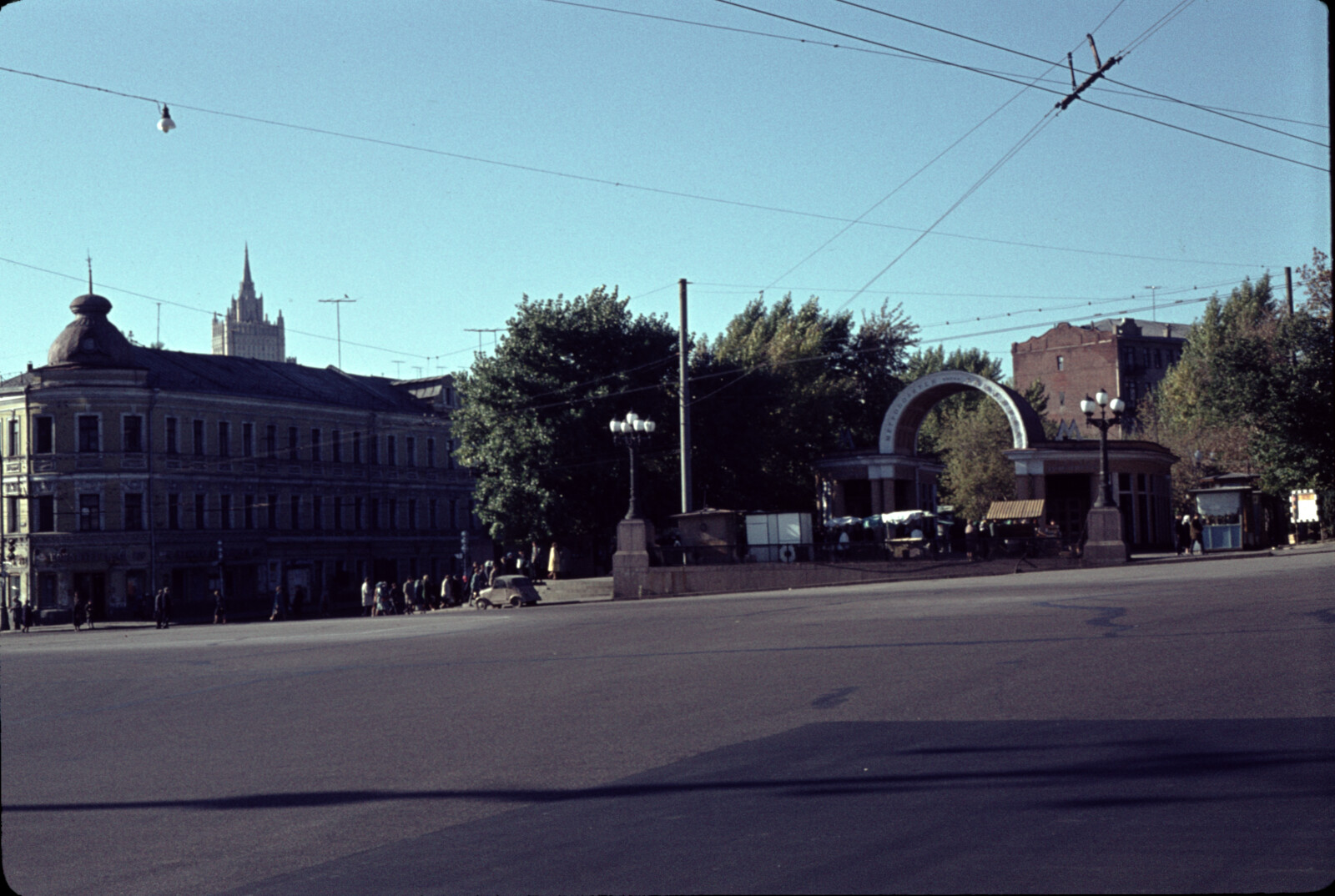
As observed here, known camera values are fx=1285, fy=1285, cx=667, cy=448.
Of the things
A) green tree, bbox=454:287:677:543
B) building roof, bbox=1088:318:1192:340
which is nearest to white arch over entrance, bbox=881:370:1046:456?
green tree, bbox=454:287:677:543

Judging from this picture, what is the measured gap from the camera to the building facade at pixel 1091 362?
10938 cm

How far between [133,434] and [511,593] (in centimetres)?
3057

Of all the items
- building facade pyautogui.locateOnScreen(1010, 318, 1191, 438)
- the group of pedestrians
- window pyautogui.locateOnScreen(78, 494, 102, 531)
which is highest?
building facade pyautogui.locateOnScreen(1010, 318, 1191, 438)

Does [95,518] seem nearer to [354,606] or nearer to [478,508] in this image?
[354,606]

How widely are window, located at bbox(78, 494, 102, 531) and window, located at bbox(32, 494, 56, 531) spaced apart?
1213 millimetres

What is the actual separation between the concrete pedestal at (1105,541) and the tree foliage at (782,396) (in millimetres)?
15293

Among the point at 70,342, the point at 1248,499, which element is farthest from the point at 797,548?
the point at 70,342

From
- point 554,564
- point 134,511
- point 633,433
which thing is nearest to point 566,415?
point 554,564

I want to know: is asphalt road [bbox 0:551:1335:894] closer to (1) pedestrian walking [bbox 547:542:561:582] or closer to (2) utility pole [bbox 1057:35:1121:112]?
(2) utility pole [bbox 1057:35:1121:112]

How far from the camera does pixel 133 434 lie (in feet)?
208

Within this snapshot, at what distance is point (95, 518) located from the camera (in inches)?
2426

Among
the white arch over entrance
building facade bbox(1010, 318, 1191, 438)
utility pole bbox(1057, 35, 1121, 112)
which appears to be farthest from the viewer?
building facade bbox(1010, 318, 1191, 438)

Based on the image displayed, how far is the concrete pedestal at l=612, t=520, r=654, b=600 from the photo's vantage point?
133 feet

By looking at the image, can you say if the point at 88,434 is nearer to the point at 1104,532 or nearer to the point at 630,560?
the point at 630,560
